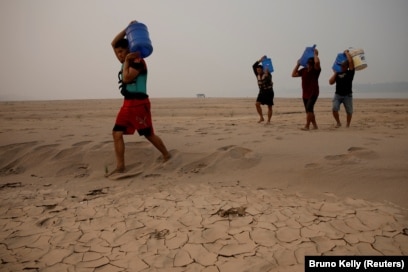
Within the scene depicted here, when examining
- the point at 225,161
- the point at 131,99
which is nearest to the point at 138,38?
the point at 131,99

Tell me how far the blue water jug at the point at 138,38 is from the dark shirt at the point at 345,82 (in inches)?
172

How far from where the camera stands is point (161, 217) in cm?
225

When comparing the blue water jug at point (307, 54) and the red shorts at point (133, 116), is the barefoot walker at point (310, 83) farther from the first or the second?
the red shorts at point (133, 116)

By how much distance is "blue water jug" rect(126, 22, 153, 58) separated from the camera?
2947 millimetres

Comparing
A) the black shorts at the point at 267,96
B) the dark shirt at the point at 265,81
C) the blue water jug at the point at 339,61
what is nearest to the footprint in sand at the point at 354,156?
the blue water jug at the point at 339,61

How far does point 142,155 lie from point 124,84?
A: 1194mm

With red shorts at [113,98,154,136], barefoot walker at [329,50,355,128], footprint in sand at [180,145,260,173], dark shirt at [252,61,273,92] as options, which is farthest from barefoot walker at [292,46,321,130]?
red shorts at [113,98,154,136]

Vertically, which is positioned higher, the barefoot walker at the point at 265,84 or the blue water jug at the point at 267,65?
the blue water jug at the point at 267,65

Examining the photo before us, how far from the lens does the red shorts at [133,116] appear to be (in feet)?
10.7

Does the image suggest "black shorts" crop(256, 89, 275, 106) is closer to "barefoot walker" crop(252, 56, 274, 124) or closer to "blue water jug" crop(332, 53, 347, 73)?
"barefoot walker" crop(252, 56, 274, 124)

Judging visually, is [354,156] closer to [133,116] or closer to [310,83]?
[310,83]

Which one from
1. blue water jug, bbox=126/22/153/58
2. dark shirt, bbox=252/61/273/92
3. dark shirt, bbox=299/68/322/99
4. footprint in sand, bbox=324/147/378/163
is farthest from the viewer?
dark shirt, bbox=252/61/273/92

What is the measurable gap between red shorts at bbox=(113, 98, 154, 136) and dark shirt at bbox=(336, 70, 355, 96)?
436 centimetres

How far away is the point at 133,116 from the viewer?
10.7 feet
